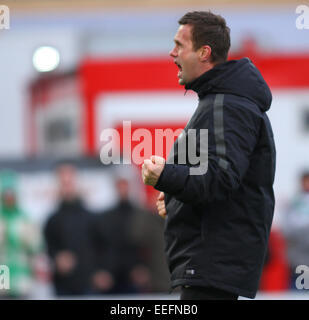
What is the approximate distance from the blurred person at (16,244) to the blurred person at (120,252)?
25.3 inches

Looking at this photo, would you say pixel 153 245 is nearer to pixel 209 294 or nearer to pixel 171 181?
pixel 209 294

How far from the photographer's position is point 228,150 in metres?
3.21

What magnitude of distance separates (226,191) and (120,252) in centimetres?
583

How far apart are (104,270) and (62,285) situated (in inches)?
17.7

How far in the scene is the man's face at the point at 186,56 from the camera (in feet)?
11.1

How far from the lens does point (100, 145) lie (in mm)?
10680

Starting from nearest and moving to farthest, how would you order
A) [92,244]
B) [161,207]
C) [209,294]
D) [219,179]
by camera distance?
[219,179] → [209,294] → [161,207] → [92,244]

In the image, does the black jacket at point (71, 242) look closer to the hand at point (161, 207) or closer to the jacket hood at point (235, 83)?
the hand at point (161, 207)

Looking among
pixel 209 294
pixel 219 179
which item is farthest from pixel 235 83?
pixel 209 294

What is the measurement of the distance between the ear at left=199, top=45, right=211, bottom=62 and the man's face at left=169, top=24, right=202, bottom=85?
14mm

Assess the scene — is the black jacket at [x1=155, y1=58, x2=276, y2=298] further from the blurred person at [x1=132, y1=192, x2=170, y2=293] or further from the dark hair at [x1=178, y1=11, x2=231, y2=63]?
the blurred person at [x1=132, y1=192, x2=170, y2=293]

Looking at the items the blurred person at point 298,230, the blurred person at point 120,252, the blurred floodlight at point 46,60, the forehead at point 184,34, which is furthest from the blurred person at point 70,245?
the forehead at point 184,34

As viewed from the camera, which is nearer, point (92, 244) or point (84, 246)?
point (84, 246)

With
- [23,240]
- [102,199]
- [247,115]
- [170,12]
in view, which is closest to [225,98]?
[247,115]
